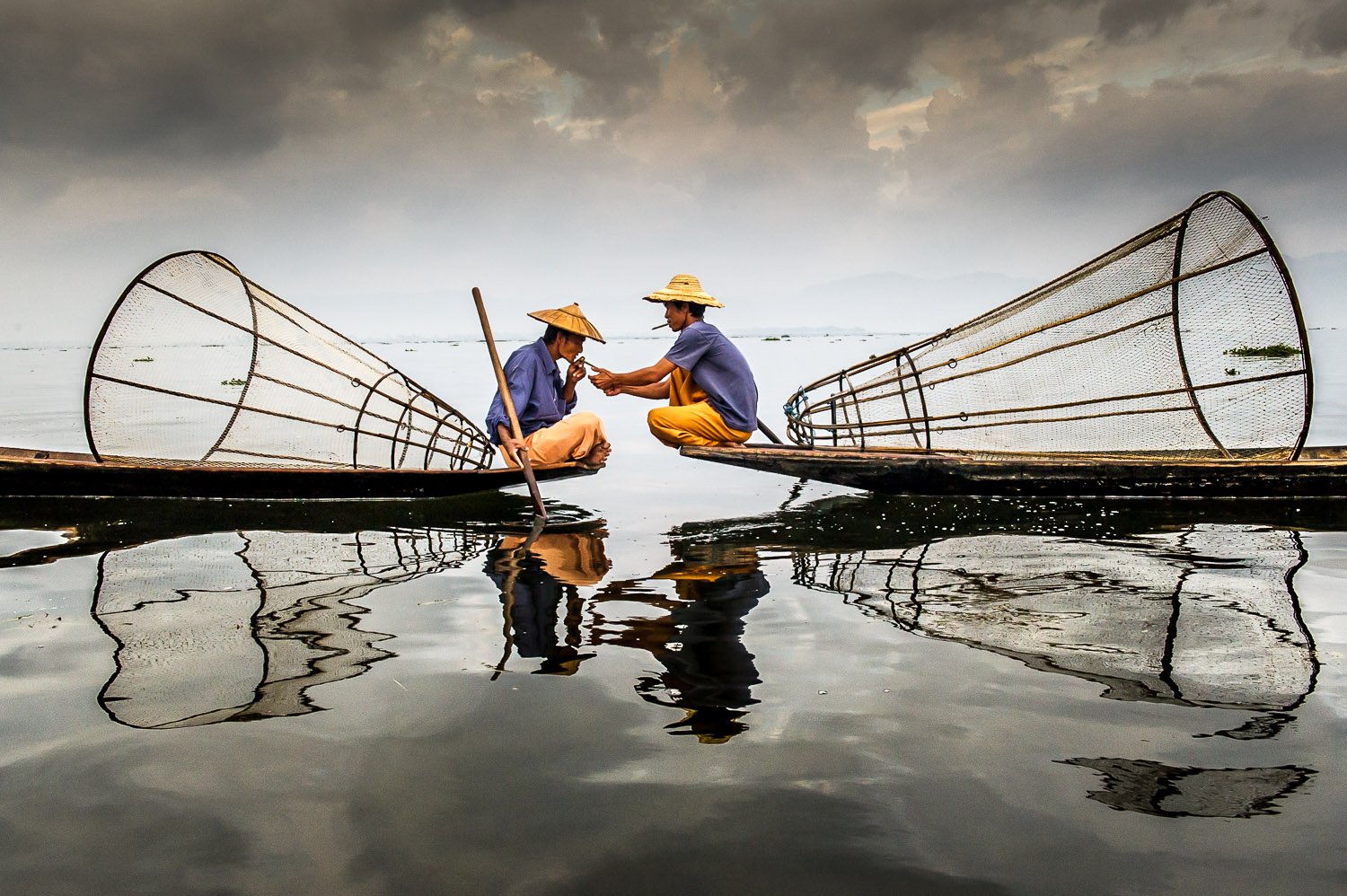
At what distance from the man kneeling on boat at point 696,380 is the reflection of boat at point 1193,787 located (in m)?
4.59

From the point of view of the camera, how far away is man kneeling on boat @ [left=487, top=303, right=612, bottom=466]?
6289 mm

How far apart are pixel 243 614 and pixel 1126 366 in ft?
21.0

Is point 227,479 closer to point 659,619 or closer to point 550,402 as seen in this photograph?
point 550,402

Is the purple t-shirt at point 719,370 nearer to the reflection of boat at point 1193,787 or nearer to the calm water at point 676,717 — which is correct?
the calm water at point 676,717

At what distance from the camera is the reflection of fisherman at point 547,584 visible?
10.5 ft

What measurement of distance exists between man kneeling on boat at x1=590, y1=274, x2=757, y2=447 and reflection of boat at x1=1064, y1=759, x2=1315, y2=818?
181 inches

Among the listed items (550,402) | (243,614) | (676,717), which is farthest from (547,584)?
(550,402)

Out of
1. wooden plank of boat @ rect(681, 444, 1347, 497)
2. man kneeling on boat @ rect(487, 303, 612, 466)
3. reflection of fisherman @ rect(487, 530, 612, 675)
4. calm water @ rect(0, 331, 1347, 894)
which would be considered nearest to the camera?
calm water @ rect(0, 331, 1347, 894)

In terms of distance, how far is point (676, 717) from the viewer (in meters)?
2.58

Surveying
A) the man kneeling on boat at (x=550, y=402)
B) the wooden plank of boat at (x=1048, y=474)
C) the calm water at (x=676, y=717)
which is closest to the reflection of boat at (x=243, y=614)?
the calm water at (x=676, y=717)

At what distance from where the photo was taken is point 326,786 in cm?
221

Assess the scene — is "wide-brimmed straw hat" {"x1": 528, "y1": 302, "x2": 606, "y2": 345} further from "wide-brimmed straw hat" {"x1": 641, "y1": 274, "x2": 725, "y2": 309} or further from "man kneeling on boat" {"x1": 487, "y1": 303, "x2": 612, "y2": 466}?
"wide-brimmed straw hat" {"x1": 641, "y1": 274, "x2": 725, "y2": 309}

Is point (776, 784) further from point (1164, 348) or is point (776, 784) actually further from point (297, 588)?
point (1164, 348)

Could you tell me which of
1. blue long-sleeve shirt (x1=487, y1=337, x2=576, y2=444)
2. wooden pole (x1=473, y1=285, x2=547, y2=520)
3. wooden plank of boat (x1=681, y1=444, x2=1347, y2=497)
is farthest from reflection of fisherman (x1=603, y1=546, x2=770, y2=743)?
blue long-sleeve shirt (x1=487, y1=337, x2=576, y2=444)
